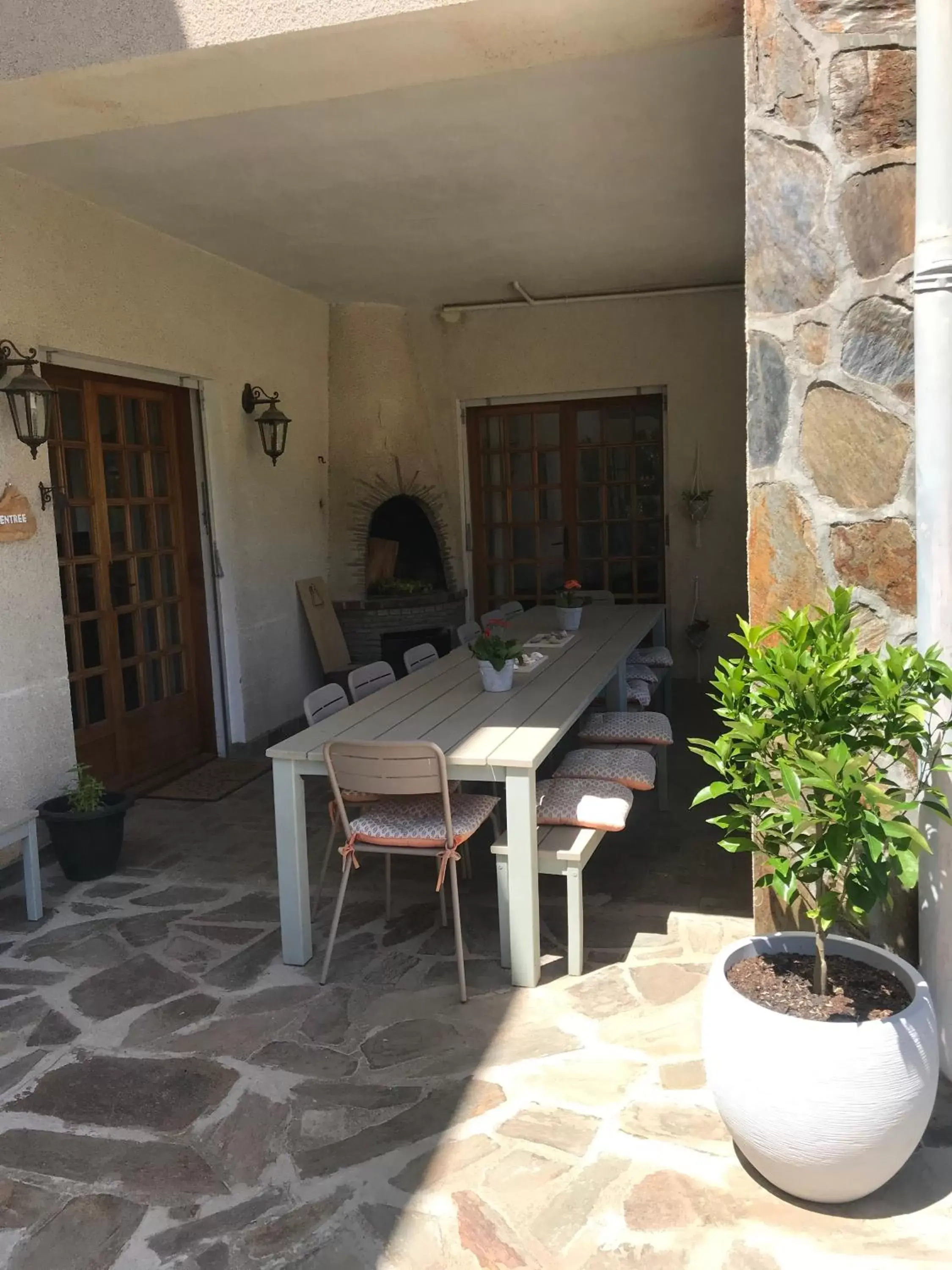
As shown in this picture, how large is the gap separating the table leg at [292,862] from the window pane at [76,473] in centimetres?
236

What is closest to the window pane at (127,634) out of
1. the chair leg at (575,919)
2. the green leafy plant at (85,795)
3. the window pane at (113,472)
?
the window pane at (113,472)

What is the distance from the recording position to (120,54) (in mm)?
2850

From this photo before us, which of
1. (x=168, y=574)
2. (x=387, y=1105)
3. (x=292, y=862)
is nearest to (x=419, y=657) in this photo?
(x=168, y=574)

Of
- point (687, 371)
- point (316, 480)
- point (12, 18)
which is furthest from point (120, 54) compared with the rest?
point (687, 371)

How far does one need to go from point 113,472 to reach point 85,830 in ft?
6.51

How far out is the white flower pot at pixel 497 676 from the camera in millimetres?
3965

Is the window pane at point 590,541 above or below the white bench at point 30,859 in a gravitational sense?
above

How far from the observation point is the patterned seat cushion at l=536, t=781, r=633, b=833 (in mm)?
3256

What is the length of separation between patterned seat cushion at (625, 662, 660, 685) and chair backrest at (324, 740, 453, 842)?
7.77 feet

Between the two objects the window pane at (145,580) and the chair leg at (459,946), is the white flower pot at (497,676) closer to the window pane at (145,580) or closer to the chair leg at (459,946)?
the chair leg at (459,946)

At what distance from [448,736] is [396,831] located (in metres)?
0.35

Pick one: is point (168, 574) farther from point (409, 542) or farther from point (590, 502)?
point (590, 502)

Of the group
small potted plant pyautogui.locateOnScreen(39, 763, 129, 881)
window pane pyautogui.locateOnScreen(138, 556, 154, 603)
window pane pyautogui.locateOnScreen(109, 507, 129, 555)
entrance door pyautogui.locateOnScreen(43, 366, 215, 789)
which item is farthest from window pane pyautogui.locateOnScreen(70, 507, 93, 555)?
small potted plant pyautogui.locateOnScreen(39, 763, 129, 881)

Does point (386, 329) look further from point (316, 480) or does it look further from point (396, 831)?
point (396, 831)
